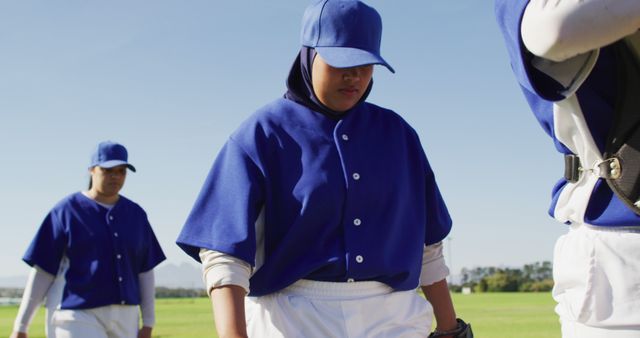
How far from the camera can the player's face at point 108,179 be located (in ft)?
25.1

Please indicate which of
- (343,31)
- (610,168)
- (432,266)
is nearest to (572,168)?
(610,168)

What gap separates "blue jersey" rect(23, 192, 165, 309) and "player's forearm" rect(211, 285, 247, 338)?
450 cm

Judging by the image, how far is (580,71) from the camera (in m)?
2.23

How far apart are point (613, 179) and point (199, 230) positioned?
148cm

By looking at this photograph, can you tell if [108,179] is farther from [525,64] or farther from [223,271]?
[525,64]

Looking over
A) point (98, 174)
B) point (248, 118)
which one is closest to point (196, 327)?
point (98, 174)

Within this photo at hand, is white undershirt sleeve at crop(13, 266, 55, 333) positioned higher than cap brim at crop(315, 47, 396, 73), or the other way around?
cap brim at crop(315, 47, 396, 73)

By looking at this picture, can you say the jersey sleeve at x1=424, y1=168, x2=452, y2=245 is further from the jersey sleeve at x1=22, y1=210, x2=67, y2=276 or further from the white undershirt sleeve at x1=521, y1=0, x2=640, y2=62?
the jersey sleeve at x1=22, y1=210, x2=67, y2=276

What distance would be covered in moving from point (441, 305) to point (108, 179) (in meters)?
4.73

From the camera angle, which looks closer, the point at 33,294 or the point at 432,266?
the point at 432,266

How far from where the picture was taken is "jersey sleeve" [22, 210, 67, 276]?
24.5 ft

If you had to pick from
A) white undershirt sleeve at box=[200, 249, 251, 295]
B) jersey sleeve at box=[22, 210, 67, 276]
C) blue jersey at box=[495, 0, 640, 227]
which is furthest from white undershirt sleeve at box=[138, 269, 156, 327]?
blue jersey at box=[495, 0, 640, 227]

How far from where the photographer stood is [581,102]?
227 cm

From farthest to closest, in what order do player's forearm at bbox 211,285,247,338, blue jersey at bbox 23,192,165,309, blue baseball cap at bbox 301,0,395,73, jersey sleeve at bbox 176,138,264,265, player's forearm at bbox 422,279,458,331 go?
blue jersey at bbox 23,192,165,309
player's forearm at bbox 422,279,458,331
blue baseball cap at bbox 301,0,395,73
jersey sleeve at bbox 176,138,264,265
player's forearm at bbox 211,285,247,338
